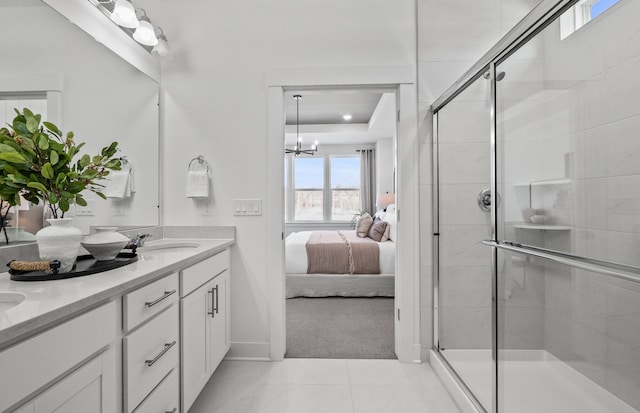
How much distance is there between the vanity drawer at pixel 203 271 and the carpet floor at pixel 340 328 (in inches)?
35.0

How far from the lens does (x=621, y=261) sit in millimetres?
1163

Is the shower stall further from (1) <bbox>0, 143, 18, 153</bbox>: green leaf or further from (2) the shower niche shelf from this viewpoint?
(1) <bbox>0, 143, 18, 153</bbox>: green leaf

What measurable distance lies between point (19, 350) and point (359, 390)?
1727mm

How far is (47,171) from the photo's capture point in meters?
1.10

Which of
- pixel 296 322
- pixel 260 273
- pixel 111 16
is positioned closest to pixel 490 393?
pixel 260 273

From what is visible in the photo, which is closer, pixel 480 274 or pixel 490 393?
pixel 490 393

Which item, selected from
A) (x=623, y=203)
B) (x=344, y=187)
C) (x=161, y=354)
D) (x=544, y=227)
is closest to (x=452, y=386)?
(x=544, y=227)

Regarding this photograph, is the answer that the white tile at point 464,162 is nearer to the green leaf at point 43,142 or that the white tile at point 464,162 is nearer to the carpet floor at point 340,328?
the carpet floor at point 340,328

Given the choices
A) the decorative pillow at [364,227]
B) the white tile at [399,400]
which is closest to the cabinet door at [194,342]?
the white tile at [399,400]

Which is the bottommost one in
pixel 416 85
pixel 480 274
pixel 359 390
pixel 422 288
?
pixel 359 390

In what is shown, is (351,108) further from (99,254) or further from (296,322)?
(99,254)

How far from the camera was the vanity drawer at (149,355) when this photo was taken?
109 cm

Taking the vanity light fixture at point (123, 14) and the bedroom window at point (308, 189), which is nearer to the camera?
the vanity light fixture at point (123, 14)

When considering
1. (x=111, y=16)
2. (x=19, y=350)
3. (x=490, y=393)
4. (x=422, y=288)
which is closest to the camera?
(x=19, y=350)
